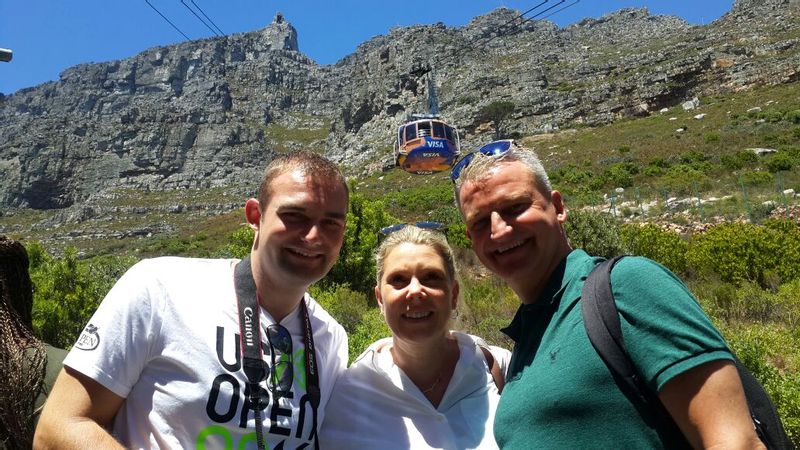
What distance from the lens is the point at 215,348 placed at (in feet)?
5.94

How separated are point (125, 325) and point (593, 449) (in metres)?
1.63

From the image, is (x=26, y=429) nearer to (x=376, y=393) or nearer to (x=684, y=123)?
(x=376, y=393)

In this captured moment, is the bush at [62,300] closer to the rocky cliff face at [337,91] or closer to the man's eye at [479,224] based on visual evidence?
the man's eye at [479,224]

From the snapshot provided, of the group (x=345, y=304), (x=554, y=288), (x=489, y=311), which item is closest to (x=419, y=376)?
(x=554, y=288)

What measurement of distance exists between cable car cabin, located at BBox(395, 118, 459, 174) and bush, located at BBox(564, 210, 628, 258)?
357 cm

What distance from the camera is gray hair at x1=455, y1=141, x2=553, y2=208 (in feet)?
5.92

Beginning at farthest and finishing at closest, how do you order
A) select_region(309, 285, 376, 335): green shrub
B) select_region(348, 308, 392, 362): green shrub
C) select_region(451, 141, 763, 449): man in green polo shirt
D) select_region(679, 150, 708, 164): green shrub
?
1. select_region(679, 150, 708, 164): green shrub
2. select_region(309, 285, 376, 335): green shrub
3. select_region(348, 308, 392, 362): green shrub
4. select_region(451, 141, 763, 449): man in green polo shirt

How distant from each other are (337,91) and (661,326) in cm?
13759

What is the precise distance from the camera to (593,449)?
4.16ft

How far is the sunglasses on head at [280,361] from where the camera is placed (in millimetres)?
1878

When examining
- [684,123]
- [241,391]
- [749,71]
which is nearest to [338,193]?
[241,391]

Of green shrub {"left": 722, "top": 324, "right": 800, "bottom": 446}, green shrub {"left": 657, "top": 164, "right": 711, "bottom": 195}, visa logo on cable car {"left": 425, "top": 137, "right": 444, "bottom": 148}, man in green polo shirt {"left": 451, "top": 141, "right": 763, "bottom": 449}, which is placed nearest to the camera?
man in green polo shirt {"left": 451, "top": 141, "right": 763, "bottom": 449}

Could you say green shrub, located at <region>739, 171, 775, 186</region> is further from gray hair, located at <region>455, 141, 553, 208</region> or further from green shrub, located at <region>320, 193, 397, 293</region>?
gray hair, located at <region>455, 141, 553, 208</region>

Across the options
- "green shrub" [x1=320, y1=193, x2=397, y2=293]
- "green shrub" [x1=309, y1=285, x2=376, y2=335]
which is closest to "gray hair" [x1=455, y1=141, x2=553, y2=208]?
"green shrub" [x1=309, y1=285, x2=376, y2=335]
